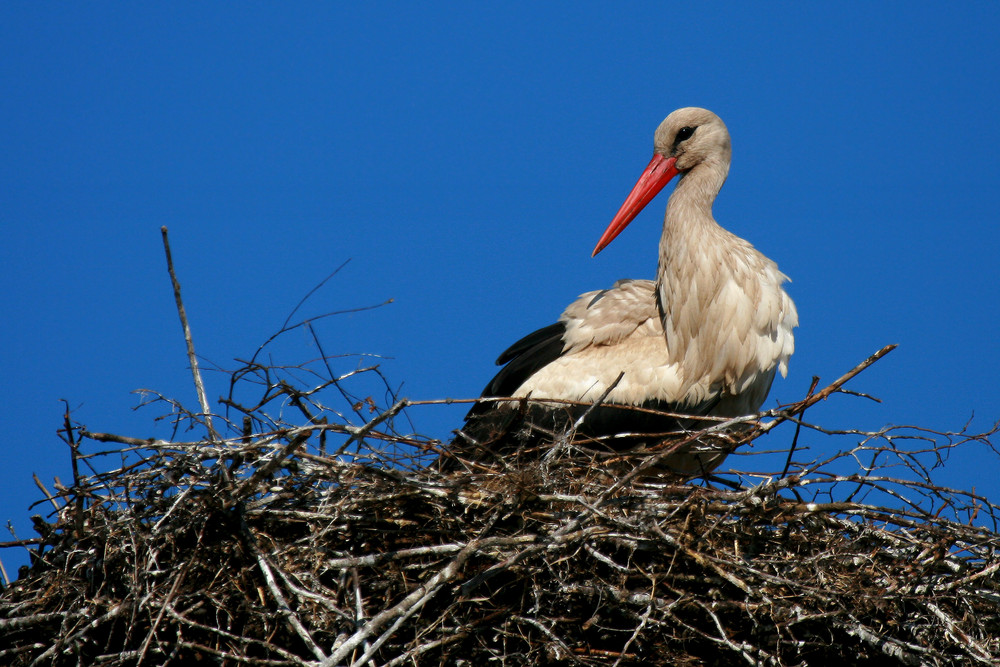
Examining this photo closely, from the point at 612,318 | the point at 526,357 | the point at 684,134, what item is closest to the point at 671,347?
the point at 612,318

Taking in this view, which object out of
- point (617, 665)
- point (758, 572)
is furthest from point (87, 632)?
point (758, 572)

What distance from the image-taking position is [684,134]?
4.38m

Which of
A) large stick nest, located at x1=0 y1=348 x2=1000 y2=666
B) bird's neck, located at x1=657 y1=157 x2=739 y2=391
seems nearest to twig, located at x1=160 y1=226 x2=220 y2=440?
large stick nest, located at x1=0 y1=348 x2=1000 y2=666

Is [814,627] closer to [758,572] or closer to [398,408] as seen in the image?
[758,572]

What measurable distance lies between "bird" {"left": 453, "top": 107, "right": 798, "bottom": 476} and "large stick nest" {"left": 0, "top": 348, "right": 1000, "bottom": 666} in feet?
2.20

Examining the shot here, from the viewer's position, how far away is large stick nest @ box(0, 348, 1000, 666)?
2764mm

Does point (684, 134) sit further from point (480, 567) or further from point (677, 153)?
point (480, 567)

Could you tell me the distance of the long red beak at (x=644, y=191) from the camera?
4434mm

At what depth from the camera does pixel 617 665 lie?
9.07ft

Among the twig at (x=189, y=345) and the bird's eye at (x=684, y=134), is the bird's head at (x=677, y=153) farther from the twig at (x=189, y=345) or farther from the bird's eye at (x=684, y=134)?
the twig at (x=189, y=345)

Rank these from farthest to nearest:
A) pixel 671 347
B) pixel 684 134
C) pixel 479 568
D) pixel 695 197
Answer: pixel 684 134 → pixel 695 197 → pixel 671 347 → pixel 479 568

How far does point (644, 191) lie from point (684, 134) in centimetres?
28

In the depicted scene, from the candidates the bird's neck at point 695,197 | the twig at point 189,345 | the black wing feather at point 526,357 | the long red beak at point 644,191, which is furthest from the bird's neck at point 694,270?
the twig at point 189,345

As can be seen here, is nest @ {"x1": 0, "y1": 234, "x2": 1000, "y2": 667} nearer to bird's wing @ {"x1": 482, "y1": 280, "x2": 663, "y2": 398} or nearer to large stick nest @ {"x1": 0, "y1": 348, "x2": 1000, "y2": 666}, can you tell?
large stick nest @ {"x1": 0, "y1": 348, "x2": 1000, "y2": 666}
